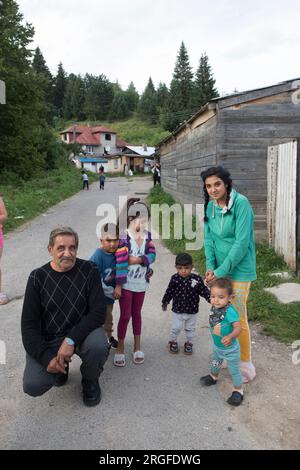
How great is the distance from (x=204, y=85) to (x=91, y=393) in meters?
60.2

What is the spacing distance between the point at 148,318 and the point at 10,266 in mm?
3810

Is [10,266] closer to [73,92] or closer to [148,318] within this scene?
[148,318]

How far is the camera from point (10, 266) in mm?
7289

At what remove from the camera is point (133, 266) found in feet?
11.3

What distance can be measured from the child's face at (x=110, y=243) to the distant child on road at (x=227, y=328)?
988 mm

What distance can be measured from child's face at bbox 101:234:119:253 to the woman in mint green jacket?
2.92 feet

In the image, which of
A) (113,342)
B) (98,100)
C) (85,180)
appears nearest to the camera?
(113,342)

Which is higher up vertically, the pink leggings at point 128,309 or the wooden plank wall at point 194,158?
the wooden plank wall at point 194,158

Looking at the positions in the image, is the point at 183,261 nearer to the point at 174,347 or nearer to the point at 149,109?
the point at 174,347

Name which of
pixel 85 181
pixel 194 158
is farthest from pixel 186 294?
pixel 85 181

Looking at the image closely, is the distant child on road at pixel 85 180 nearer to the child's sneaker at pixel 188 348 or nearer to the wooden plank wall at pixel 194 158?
the wooden plank wall at pixel 194 158

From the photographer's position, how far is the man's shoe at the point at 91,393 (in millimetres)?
2913

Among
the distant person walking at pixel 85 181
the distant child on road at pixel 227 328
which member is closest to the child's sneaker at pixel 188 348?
the distant child on road at pixel 227 328
